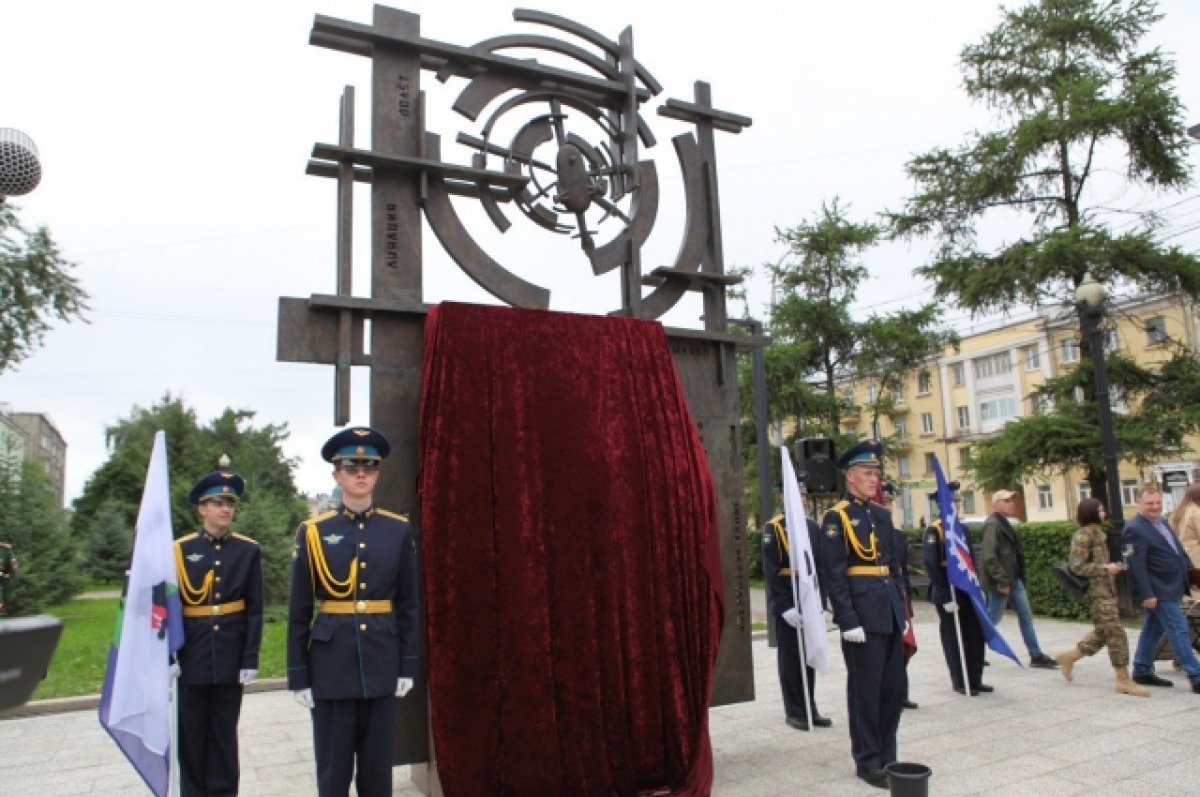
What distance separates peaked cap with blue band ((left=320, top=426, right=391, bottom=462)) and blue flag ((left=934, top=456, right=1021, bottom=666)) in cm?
557

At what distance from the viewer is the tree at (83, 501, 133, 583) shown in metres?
28.4

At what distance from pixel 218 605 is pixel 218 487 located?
2.07 ft

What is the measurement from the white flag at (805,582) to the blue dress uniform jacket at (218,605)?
3343mm

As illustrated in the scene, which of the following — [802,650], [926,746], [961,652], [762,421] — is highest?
[762,421]

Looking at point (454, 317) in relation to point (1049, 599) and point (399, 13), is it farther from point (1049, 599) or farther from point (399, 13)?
point (1049, 599)

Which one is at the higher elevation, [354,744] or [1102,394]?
[1102,394]

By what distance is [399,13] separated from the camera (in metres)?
4.80

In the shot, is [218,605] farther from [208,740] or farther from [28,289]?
[28,289]

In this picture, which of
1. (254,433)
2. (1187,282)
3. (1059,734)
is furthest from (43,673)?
(254,433)

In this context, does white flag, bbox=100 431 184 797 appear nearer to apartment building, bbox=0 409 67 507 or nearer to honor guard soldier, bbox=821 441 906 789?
honor guard soldier, bbox=821 441 906 789

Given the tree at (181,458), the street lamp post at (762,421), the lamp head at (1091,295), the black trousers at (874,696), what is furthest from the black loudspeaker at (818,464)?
the tree at (181,458)

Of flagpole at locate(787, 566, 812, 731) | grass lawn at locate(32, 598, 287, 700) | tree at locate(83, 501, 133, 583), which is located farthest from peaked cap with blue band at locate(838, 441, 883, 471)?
tree at locate(83, 501, 133, 583)

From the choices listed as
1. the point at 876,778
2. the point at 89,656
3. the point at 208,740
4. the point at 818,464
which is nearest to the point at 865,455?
the point at 876,778

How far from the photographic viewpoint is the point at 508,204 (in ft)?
17.0
